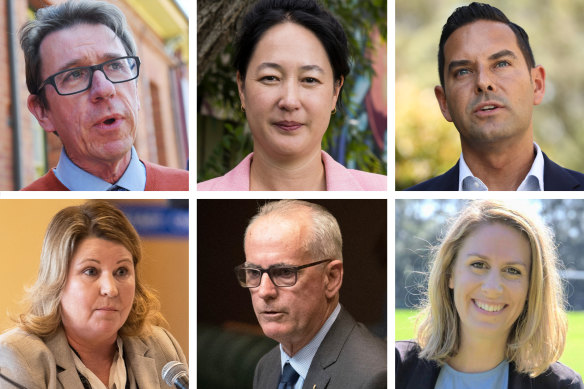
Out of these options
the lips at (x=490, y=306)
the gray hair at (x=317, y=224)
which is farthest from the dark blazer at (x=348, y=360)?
the lips at (x=490, y=306)

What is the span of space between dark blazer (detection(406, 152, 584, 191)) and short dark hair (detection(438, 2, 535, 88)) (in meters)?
0.33

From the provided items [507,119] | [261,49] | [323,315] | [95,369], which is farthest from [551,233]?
[95,369]

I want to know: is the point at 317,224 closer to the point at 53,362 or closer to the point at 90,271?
the point at 90,271

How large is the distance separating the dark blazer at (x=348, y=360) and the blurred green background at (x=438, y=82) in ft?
1.78

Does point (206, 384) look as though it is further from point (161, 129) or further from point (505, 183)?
point (505, 183)

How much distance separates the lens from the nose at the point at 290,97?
250cm

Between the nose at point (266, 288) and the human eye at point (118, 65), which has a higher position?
the human eye at point (118, 65)

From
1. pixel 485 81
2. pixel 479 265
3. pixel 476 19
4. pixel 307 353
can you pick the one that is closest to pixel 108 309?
pixel 307 353

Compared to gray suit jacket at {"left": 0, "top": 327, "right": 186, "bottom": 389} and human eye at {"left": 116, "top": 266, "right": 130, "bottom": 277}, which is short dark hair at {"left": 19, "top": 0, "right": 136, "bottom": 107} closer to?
human eye at {"left": 116, "top": 266, "right": 130, "bottom": 277}

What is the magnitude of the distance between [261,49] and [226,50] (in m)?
0.97

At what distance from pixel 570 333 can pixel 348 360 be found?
2.54ft

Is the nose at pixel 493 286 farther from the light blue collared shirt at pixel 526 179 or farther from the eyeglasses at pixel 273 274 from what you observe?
the eyeglasses at pixel 273 274

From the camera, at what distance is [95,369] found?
260 cm

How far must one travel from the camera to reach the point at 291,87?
2.51m
